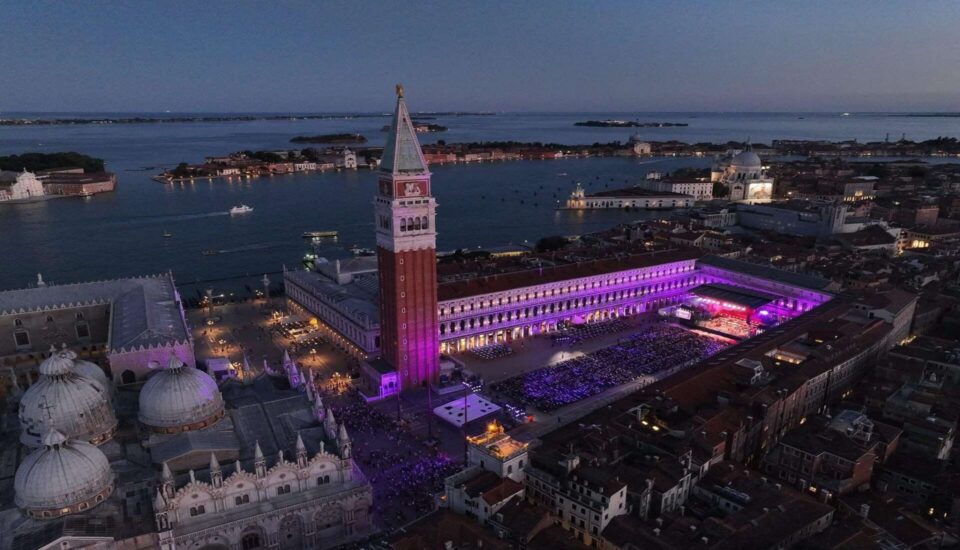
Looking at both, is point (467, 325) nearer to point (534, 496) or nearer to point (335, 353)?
point (335, 353)

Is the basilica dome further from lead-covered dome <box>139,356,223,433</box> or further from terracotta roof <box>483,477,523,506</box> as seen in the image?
lead-covered dome <box>139,356,223,433</box>

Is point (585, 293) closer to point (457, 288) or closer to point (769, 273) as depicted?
point (457, 288)

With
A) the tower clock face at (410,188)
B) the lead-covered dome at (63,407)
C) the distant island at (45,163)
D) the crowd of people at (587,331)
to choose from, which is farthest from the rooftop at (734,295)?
the distant island at (45,163)

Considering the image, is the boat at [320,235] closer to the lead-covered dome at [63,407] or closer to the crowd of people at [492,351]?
the crowd of people at [492,351]

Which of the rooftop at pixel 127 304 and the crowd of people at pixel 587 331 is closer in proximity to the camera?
the rooftop at pixel 127 304

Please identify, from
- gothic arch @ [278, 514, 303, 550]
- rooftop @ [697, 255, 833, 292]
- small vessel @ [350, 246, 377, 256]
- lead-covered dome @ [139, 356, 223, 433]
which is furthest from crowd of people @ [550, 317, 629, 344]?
small vessel @ [350, 246, 377, 256]

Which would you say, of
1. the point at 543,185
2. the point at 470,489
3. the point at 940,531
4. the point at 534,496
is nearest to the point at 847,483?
the point at 940,531

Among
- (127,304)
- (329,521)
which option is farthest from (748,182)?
(329,521)
